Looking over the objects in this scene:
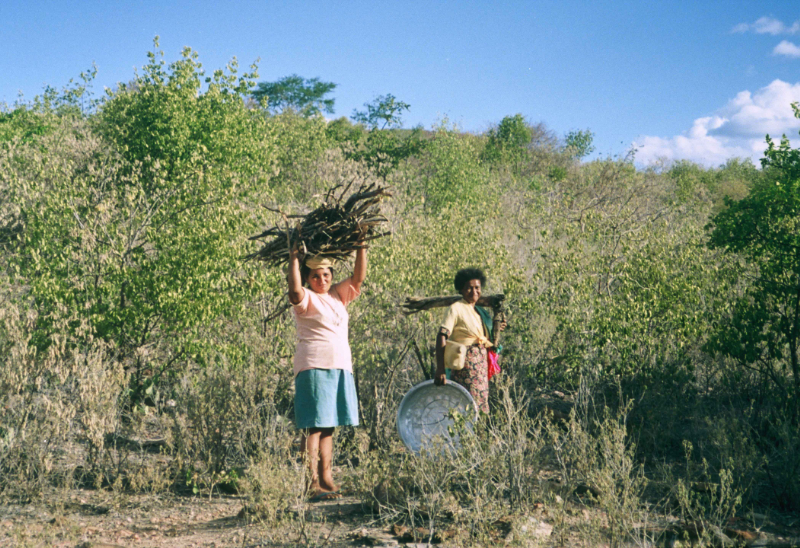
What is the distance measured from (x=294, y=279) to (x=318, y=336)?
0.42 meters

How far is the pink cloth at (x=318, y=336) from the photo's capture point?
408cm

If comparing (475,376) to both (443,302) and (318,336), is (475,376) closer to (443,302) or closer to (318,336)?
(443,302)

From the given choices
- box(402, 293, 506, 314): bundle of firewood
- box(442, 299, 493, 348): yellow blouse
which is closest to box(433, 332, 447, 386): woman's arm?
box(442, 299, 493, 348): yellow blouse

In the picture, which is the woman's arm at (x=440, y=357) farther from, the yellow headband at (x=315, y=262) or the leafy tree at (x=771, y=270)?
the leafy tree at (x=771, y=270)

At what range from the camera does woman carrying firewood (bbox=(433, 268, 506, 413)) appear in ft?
16.0

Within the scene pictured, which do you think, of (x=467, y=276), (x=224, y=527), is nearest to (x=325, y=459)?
(x=224, y=527)

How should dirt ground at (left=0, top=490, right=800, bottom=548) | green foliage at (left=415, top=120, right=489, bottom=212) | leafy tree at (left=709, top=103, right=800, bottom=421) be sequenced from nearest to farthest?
1. dirt ground at (left=0, top=490, right=800, bottom=548)
2. leafy tree at (left=709, top=103, right=800, bottom=421)
3. green foliage at (left=415, top=120, right=489, bottom=212)

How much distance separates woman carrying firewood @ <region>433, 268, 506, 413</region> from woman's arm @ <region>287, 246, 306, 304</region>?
4.05ft

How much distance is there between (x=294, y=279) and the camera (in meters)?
3.91

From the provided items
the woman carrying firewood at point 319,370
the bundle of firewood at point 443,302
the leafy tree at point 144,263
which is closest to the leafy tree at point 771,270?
the bundle of firewood at point 443,302

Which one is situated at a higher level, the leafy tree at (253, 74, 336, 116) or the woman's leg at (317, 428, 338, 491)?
the leafy tree at (253, 74, 336, 116)

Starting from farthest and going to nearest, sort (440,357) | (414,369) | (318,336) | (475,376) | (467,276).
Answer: (414,369)
(467,276)
(475,376)
(440,357)
(318,336)

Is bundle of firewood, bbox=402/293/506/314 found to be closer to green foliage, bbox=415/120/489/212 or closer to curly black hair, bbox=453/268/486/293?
curly black hair, bbox=453/268/486/293

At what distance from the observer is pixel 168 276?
5359mm
